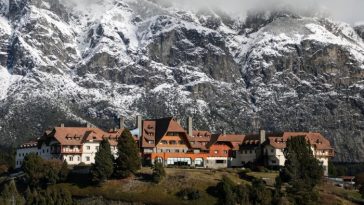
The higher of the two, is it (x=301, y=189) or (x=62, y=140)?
(x=62, y=140)

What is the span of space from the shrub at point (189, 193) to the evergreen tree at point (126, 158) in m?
14.1

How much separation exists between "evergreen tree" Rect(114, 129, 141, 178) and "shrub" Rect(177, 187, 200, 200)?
14070 millimetres

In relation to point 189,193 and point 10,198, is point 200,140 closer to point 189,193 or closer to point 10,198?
point 189,193

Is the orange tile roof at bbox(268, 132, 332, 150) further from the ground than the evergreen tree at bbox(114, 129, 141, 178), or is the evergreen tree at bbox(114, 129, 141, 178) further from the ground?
the orange tile roof at bbox(268, 132, 332, 150)

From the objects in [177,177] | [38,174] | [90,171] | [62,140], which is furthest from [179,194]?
[62,140]

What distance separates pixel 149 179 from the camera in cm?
14300

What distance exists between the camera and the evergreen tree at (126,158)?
14375cm

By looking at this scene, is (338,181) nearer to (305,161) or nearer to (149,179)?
(305,161)

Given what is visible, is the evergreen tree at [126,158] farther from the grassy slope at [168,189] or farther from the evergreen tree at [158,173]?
the evergreen tree at [158,173]

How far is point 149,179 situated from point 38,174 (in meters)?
24.3

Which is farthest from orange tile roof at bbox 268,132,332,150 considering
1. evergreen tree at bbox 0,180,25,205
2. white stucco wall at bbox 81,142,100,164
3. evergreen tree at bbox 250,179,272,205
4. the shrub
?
evergreen tree at bbox 0,180,25,205

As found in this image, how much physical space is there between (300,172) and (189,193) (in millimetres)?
26417

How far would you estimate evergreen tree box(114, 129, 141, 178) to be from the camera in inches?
5659

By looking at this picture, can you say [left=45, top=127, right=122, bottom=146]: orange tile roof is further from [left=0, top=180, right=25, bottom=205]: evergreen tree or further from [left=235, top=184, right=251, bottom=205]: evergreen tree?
[left=235, top=184, right=251, bottom=205]: evergreen tree
